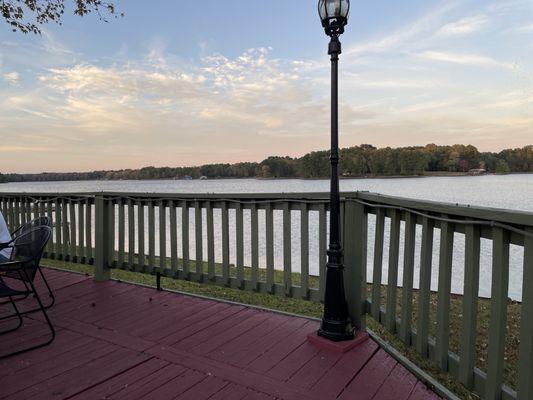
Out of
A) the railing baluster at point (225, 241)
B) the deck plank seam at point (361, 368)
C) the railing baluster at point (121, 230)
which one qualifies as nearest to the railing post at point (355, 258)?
the deck plank seam at point (361, 368)

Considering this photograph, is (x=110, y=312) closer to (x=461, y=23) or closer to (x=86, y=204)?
(x=86, y=204)

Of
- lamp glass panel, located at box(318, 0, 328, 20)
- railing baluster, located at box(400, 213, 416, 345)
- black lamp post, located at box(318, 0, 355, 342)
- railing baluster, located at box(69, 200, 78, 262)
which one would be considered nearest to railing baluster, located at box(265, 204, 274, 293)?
black lamp post, located at box(318, 0, 355, 342)

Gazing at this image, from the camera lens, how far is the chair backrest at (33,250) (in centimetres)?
249

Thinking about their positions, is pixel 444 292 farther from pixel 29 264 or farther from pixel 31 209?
pixel 31 209

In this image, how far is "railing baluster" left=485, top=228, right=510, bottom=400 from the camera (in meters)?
1.50

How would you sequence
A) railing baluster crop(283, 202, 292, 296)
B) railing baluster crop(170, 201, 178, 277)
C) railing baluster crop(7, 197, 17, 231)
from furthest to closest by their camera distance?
railing baluster crop(7, 197, 17, 231) < railing baluster crop(170, 201, 178, 277) < railing baluster crop(283, 202, 292, 296)

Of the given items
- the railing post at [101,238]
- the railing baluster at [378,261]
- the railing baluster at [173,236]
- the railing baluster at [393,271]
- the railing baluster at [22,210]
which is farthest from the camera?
the railing baluster at [22,210]

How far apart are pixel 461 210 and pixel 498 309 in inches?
17.5

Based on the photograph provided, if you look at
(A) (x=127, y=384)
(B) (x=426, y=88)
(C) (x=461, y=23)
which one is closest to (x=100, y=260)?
(A) (x=127, y=384)

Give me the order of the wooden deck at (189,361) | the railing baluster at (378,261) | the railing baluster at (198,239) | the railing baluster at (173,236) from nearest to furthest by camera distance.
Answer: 1. the wooden deck at (189,361)
2. the railing baluster at (378,261)
3. the railing baluster at (198,239)
4. the railing baluster at (173,236)

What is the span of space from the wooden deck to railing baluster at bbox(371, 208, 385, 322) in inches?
10.0

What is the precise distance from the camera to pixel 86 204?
4.28 m

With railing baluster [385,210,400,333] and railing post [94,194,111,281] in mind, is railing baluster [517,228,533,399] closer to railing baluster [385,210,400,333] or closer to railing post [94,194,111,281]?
railing baluster [385,210,400,333]

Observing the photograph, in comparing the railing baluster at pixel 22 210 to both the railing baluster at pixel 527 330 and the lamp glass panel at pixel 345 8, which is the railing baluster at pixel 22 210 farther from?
the railing baluster at pixel 527 330
